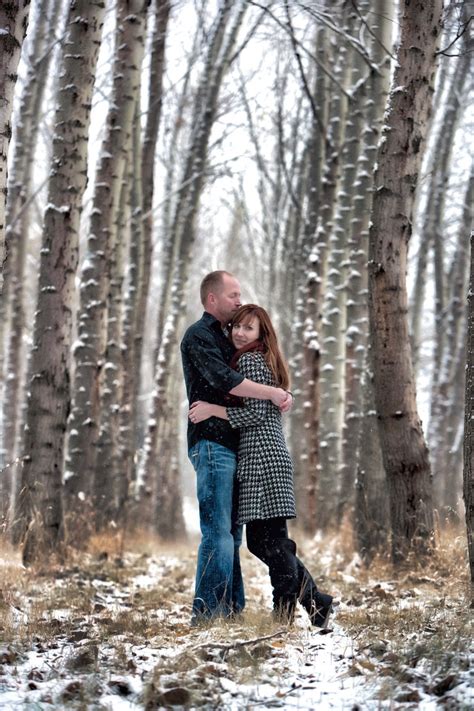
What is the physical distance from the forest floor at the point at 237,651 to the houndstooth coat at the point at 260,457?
62 centimetres

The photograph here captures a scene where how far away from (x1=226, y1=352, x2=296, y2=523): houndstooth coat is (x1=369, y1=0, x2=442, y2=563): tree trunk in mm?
1727

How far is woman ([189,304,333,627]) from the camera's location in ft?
14.7

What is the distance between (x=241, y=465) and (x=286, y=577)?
693 millimetres

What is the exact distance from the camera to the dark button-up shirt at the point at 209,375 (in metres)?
4.57

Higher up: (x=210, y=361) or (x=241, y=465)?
(x=210, y=361)

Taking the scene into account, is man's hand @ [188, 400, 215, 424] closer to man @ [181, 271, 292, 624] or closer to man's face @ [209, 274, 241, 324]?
man @ [181, 271, 292, 624]

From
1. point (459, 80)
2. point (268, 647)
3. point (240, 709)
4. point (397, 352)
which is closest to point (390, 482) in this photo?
point (397, 352)

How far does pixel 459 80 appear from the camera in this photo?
14500 millimetres

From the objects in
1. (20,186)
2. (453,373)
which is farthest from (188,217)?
(453,373)

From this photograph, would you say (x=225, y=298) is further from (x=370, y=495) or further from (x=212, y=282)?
(x=370, y=495)

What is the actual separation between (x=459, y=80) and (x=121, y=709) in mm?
13950

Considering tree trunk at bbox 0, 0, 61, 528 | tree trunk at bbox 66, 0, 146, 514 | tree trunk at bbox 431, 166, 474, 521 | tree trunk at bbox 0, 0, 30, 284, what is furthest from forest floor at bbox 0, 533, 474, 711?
tree trunk at bbox 431, 166, 474, 521

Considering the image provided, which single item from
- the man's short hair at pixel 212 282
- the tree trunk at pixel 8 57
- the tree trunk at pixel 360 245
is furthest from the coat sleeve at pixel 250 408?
the tree trunk at pixel 360 245

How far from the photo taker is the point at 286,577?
447 cm
